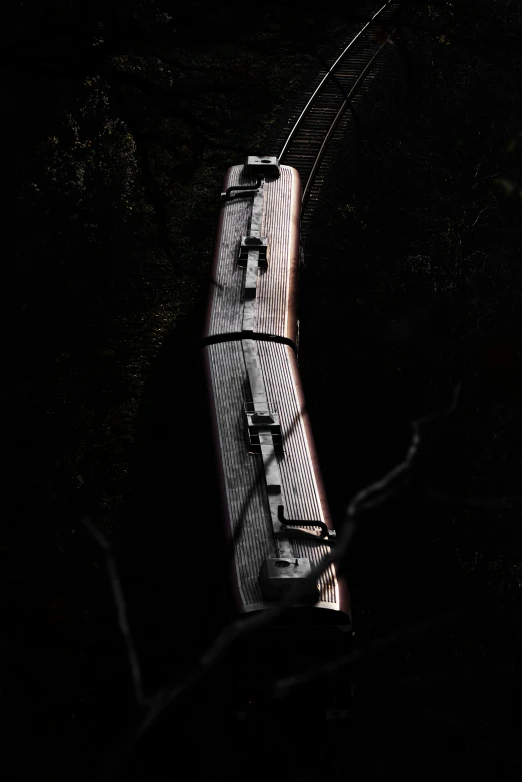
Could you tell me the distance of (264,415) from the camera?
30.5ft

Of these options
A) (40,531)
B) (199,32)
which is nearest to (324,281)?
(40,531)

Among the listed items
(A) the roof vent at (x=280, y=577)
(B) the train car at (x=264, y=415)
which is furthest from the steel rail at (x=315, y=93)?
(A) the roof vent at (x=280, y=577)

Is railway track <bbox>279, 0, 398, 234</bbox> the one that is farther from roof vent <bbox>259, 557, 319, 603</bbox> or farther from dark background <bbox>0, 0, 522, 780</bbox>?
roof vent <bbox>259, 557, 319, 603</bbox>

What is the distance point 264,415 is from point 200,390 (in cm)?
163

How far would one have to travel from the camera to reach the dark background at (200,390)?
28.3 ft

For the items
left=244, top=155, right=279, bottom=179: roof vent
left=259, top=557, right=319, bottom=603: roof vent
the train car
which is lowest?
left=259, top=557, right=319, bottom=603: roof vent

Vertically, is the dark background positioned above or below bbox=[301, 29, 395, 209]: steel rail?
below

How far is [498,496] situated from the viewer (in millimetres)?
12141

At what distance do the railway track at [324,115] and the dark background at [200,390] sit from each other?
51 cm

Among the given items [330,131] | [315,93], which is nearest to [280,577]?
[330,131]

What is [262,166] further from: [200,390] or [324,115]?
[324,115]

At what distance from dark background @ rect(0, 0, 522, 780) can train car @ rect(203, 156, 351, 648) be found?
68 cm

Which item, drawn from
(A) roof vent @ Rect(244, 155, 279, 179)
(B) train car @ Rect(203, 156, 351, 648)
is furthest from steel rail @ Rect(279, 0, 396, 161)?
(B) train car @ Rect(203, 156, 351, 648)

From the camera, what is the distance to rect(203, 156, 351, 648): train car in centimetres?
749
